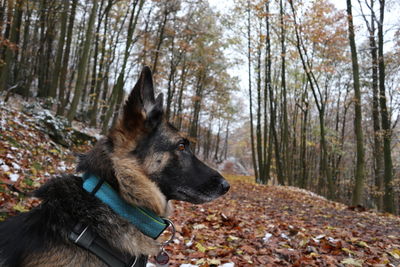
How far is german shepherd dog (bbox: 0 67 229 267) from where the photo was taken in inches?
75.8

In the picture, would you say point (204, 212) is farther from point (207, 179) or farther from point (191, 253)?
point (207, 179)

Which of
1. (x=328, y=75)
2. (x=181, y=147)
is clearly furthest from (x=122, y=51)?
(x=181, y=147)

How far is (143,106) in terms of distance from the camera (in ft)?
8.05

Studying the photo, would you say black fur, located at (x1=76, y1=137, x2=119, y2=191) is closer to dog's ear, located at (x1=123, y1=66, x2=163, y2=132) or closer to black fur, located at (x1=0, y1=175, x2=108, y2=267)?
black fur, located at (x1=0, y1=175, x2=108, y2=267)

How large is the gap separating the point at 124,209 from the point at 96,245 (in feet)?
1.15

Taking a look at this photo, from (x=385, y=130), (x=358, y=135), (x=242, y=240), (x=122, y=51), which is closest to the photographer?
(x=242, y=240)

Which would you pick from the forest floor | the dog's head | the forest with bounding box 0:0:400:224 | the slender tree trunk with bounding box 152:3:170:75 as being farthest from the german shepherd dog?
the slender tree trunk with bounding box 152:3:170:75

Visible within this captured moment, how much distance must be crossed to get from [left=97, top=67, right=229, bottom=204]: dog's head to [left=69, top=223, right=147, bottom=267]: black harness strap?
444 mm

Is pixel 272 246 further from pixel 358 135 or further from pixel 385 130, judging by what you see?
pixel 385 130

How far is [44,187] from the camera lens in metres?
2.24

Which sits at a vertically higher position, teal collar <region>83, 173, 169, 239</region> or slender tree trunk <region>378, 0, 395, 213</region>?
slender tree trunk <region>378, 0, 395, 213</region>

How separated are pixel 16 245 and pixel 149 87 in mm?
1615

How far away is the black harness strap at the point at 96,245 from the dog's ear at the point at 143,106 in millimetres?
955

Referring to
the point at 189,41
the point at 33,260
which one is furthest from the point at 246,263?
the point at 189,41
